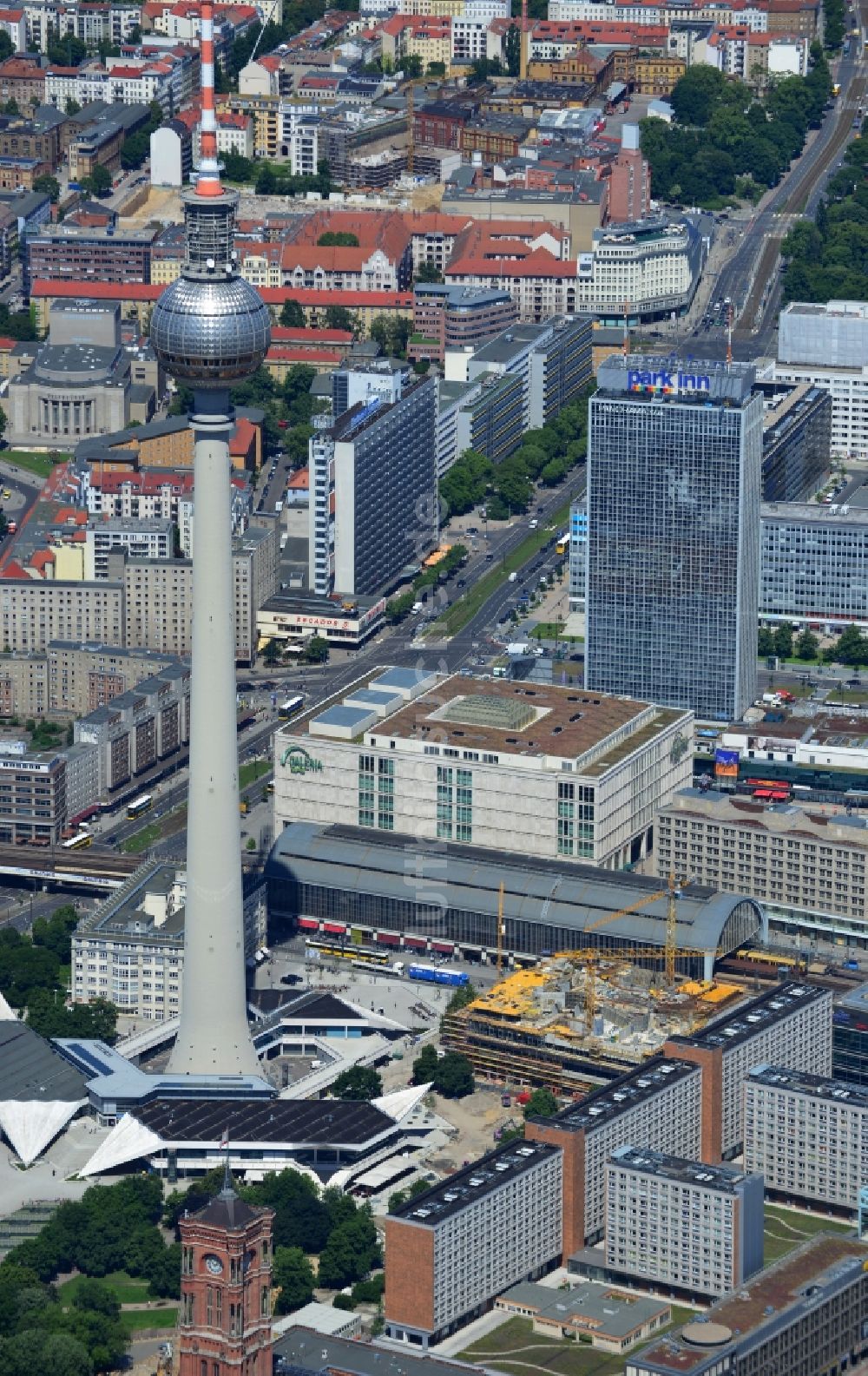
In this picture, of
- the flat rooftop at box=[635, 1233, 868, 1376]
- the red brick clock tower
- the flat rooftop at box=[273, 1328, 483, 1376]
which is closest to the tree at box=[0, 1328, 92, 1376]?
the flat rooftop at box=[273, 1328, 483, 1376]

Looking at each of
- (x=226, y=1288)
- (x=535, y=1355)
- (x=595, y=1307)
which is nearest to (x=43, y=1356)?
(x=226, y=1288)

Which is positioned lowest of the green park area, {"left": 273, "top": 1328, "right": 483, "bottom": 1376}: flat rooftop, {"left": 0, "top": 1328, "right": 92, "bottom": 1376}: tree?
the green park area

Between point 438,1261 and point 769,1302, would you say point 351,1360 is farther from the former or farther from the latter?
point 769,1302

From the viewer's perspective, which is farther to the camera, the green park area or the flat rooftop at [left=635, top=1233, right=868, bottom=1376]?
the green park area

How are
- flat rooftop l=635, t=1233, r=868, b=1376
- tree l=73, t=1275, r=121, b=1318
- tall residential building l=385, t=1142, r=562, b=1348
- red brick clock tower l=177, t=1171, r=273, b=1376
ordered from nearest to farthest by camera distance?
red brick clock tower l=177, t=1171, r=273, b=1376, flat rooftop l=635, t=1233, r=868, b=1376, tall residential building l=385, t=1142, r=562, b=1348, tree l=73, t=1275, r=121, b=1318

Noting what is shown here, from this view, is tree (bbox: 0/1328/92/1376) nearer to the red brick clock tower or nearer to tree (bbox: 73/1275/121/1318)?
tree (bbox: 73/1275/121/1318)

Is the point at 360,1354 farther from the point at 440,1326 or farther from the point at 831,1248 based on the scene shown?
the point at 831,1248

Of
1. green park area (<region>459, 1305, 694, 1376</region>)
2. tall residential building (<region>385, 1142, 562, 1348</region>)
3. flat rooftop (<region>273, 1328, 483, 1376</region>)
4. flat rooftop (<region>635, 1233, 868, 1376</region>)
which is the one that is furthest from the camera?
tall residential building (<region>385, 1142, 562, 1348</region>)
